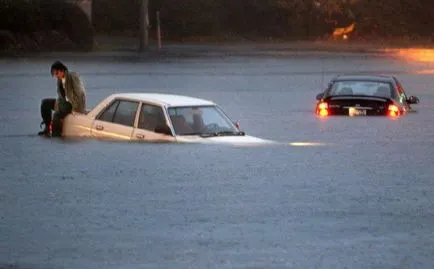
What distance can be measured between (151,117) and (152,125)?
14cm

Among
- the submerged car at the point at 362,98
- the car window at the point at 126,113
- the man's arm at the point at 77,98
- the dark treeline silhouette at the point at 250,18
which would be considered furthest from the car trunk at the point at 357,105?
the dark treeline silhouette at the point at 250,18

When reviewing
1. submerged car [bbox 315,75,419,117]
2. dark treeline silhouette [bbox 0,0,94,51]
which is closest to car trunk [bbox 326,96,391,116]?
submerged car [bbox 315,75,419,117]

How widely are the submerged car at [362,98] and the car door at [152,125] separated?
9.70 m

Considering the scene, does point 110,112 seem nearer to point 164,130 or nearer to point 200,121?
point 164,130

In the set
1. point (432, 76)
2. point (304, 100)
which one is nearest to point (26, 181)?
point (304, 100)

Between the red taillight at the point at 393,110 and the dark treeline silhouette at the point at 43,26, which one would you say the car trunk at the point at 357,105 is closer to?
the red taillight at the point at 393,110

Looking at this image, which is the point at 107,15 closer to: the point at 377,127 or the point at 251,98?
the point at 251,98

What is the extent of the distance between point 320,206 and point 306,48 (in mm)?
59644

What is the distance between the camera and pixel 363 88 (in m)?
32.9

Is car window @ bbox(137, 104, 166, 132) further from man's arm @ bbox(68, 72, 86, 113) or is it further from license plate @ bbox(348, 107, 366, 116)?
license plate @ bbox(348, 107, 366, 116)

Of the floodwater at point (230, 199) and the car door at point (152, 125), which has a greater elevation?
the car door at point (152, 125)

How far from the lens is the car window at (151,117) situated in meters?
22.6

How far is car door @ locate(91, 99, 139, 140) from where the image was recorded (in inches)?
900

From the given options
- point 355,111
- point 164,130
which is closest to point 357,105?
point 355,111
